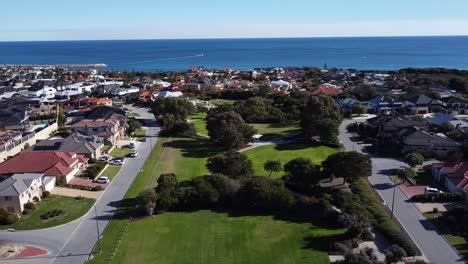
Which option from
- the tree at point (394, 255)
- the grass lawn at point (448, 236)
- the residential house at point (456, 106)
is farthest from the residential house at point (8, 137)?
the residential house at point (456, 106)

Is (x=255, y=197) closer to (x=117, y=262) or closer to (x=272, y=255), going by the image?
(x=272, y=255)

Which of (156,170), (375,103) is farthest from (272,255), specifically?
(375,103)

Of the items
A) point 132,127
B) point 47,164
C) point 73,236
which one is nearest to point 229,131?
point 132,127

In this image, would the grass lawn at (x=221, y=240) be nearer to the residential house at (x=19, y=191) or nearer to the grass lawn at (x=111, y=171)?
the residential house at (x=19, y=191)

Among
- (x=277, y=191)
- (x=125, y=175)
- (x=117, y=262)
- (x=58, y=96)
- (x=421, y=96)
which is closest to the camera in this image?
(x=117, y=262)

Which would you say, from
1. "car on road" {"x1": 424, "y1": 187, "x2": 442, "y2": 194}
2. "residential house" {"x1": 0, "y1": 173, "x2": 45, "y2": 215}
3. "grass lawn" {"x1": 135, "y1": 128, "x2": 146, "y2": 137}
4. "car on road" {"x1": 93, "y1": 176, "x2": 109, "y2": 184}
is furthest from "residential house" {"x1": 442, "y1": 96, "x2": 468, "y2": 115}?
"residential house" {"x1": 0, "y1": 173, "x2": 45, "y2": 215}

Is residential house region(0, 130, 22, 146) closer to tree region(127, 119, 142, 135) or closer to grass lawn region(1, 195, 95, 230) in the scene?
tree region(127, 119, 142, 135)
